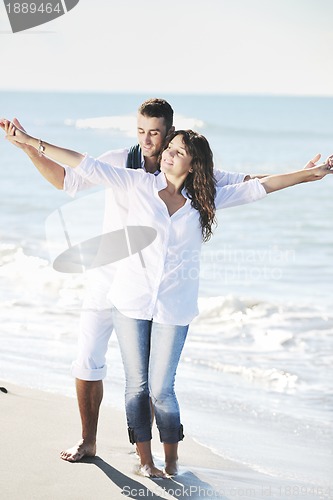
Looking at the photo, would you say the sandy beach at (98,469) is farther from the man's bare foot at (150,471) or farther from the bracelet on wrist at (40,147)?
the bracelet on wrist at (40,147)

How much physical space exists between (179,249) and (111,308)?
1.17ft

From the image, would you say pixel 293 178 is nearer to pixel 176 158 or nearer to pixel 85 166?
pixel 176 158

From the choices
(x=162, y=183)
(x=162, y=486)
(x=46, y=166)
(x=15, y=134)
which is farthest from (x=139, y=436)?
(x=15, y=134)

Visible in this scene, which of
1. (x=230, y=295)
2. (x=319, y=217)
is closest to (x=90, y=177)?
(x=230, y=295)

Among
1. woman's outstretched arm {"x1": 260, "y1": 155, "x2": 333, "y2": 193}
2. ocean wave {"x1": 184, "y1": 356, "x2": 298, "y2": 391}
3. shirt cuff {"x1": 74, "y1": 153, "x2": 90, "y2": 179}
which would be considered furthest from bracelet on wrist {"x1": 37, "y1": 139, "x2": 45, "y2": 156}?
ocean wave {"x1": 184, "y1": 356, "x2": 298, "y2": 391}

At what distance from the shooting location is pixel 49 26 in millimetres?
30625

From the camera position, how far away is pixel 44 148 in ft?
10.7

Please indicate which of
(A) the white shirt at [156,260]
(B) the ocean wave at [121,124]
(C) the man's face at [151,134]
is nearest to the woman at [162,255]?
(A) the white shirt at [156,260]

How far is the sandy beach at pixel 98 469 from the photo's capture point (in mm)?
3227

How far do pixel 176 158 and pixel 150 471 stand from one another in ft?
3.68

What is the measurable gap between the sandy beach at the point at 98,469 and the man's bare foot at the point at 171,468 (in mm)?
26

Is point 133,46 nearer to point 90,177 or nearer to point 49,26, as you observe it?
point 49,26

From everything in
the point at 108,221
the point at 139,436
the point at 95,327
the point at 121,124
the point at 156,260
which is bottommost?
the point at 139,436

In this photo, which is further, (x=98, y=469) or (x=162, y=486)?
(x=98, y=469)
